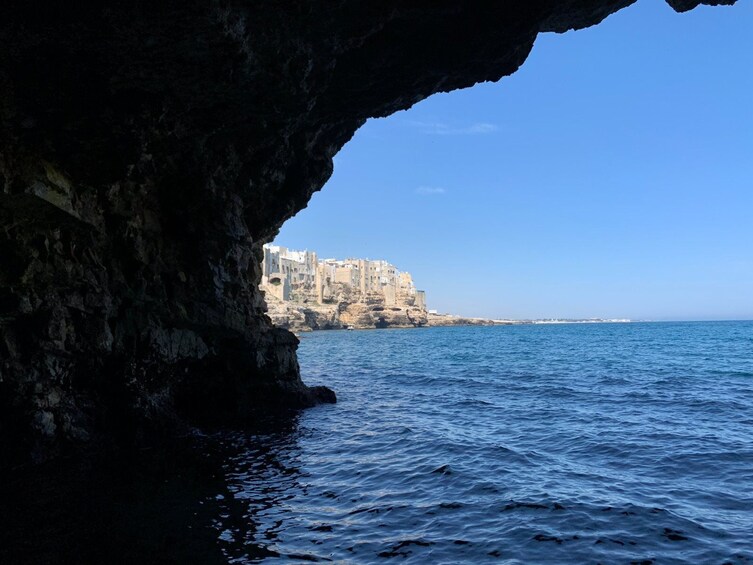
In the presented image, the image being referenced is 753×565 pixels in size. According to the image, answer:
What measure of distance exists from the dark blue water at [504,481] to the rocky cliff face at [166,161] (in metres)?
3.99

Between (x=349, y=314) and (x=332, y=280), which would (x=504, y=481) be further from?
(x=332, y=280)

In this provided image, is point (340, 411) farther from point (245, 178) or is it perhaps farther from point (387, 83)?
point (387, 83)

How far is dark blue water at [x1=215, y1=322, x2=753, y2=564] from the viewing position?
8109 mm

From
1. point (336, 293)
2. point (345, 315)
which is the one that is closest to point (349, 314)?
point (345, 315)

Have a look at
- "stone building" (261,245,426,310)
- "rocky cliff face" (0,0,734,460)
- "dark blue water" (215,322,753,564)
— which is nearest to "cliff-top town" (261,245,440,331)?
"stone building" (261,245,426,310)

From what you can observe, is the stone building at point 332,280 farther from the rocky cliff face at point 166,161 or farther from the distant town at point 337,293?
the rocky cliff face at point 166,161

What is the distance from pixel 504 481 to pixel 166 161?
13.5 m

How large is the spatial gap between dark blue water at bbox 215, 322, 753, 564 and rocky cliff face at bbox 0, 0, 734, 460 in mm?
3988

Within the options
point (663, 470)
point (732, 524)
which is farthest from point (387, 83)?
point (732, 524)

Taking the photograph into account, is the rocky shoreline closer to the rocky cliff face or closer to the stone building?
the stone building

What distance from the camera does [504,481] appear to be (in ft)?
36.8

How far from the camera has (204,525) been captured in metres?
8.94

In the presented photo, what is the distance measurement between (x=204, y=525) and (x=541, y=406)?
15.5 metres

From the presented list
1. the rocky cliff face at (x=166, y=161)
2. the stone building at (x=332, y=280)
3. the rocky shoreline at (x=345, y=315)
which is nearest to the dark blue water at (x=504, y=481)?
the rocky cliff face at (x=166, y=161)
